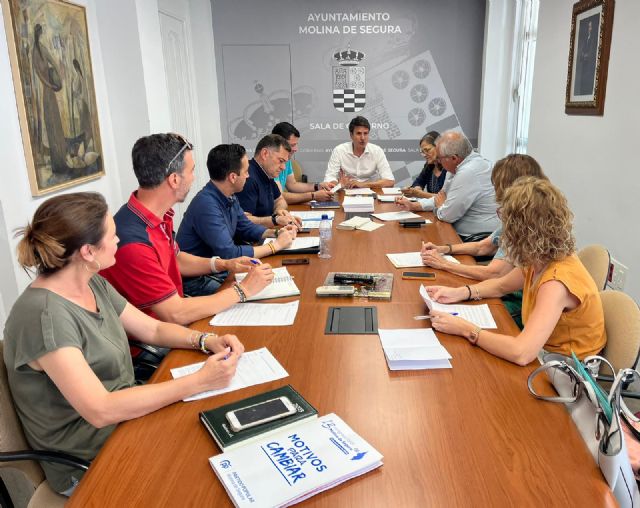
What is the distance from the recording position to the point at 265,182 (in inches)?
145

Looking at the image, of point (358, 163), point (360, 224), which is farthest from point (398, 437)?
point (358, 163)

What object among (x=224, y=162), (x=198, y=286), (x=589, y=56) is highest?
(x=589, y=56)

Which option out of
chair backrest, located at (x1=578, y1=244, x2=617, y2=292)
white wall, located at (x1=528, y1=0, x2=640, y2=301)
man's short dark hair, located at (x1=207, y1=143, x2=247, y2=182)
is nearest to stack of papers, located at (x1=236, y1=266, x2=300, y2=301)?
man's short dark hair, located at (x1=207, y1=143, x2=247, y2=182)

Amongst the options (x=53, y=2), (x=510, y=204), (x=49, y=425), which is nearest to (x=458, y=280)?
(x=510, y=204)

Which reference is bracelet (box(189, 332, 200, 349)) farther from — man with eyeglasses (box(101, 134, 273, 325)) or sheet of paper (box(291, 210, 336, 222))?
sheet of paper (box(291, 210, 336, 222))

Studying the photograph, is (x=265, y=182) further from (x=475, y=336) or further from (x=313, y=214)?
(x=475, y=336)

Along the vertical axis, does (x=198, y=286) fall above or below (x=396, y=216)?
below

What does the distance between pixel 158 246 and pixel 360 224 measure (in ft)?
4.96

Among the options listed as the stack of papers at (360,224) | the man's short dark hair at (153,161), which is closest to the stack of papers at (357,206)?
the stack of papers at (360,224)

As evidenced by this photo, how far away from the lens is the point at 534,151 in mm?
4289

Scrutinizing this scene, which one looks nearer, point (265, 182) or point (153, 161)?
point (153, 161)

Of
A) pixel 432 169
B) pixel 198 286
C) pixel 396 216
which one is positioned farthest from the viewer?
pixel 432 169

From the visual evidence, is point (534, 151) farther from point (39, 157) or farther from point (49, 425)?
point (49, 425)

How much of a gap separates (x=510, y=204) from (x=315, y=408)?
0.97m
